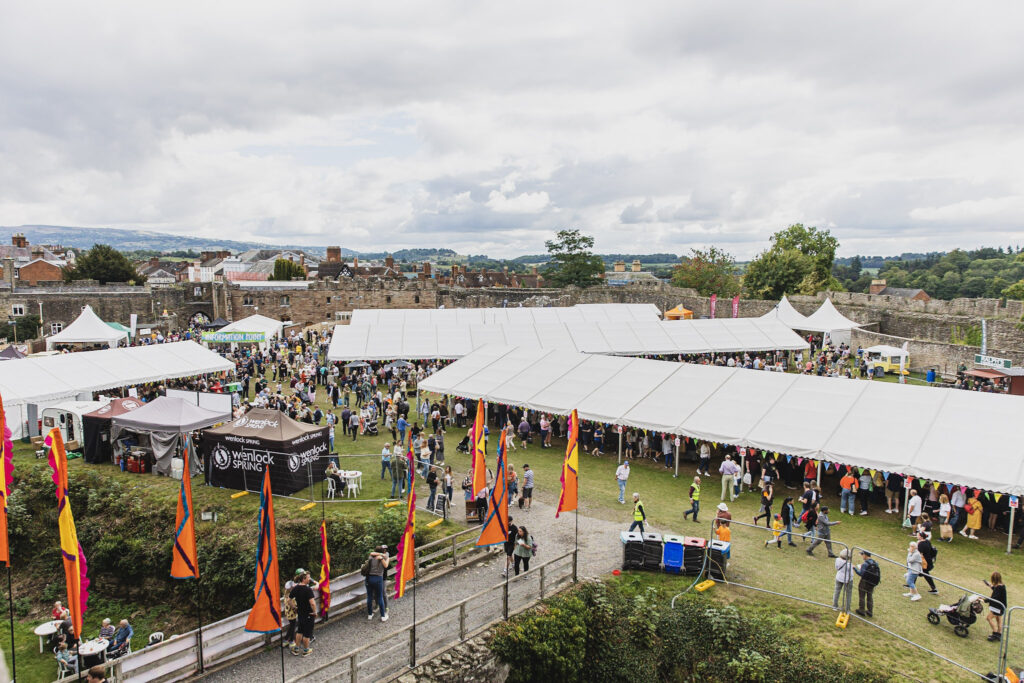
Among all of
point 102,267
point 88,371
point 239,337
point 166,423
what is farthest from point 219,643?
point 102,267

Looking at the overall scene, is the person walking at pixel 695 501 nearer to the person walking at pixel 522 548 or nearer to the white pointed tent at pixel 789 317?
the person walking at pixel 522 548

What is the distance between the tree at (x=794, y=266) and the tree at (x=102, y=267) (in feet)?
199

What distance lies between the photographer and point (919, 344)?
1284 inches

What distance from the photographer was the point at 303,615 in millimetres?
9398

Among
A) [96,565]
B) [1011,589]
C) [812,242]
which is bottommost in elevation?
[96,565]

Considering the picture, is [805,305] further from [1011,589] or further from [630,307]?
[1011,589]

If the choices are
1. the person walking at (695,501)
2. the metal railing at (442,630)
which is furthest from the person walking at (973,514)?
the metal railing at (442,630)

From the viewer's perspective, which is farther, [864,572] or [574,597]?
[574,597]

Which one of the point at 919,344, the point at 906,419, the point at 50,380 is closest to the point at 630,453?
the point at 906,419

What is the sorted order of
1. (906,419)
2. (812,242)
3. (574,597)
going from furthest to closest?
(812,242)
(906,419)
(574,597)

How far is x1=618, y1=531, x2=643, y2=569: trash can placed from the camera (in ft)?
38.7

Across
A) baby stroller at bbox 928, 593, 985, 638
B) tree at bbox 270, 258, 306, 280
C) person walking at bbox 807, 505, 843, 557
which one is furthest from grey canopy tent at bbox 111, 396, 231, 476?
tree at bbox 270, 258, 306, 280

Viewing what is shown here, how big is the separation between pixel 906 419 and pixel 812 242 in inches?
2006

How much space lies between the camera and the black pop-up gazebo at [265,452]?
1540cm
